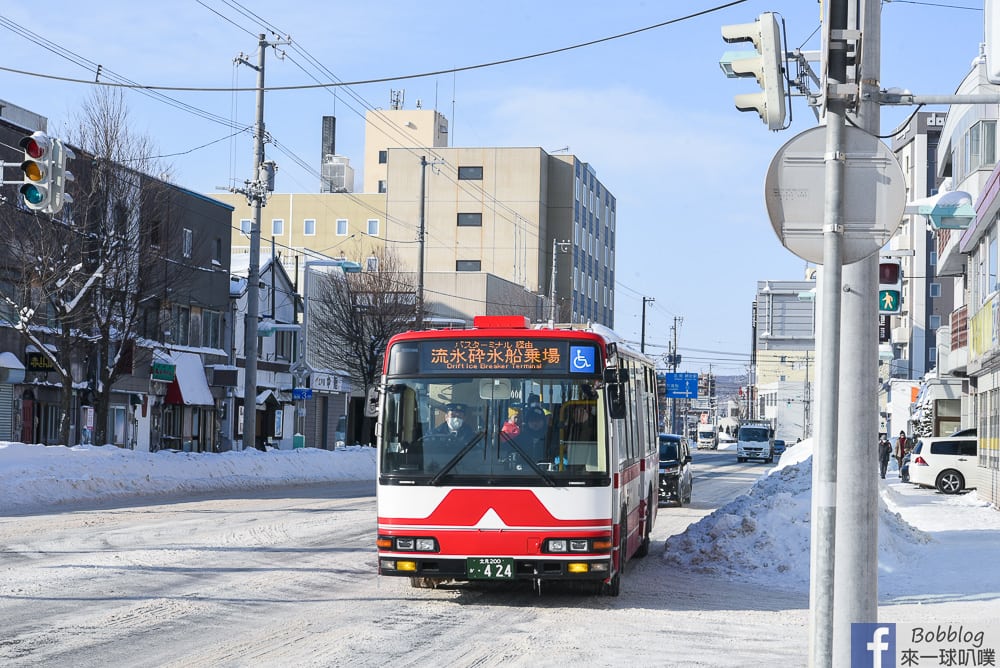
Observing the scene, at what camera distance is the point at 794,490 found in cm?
2414

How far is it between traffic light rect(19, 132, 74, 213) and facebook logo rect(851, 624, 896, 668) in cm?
1691

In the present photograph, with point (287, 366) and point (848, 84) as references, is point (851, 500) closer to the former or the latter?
point (848, 84)

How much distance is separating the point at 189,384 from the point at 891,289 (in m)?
38.5

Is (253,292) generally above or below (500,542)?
above

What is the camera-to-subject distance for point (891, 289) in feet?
64.4

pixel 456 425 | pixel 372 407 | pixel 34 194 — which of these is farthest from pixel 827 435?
pixel 34 194

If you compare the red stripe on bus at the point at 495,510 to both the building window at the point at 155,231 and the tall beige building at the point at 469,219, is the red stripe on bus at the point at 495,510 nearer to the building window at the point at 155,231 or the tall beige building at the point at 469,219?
the building window at the point at 155,231

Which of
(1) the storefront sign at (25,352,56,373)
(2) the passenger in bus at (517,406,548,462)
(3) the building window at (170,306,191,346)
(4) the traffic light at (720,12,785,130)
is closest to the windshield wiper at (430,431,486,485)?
(2) the passenger in bus at (517,406,548,462)

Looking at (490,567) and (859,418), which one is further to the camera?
(490,567)

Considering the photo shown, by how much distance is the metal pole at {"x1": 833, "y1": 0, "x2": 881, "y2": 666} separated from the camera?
7219 millimetres

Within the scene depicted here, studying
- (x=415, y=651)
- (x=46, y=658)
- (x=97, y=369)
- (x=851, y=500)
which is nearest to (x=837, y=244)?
(x=851, y=500)

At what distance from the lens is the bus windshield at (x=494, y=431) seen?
40.9 ft

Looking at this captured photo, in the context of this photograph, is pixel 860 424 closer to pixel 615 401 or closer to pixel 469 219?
pixel 615 401

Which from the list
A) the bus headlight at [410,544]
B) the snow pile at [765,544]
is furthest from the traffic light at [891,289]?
the bus headlight at [410,544]
